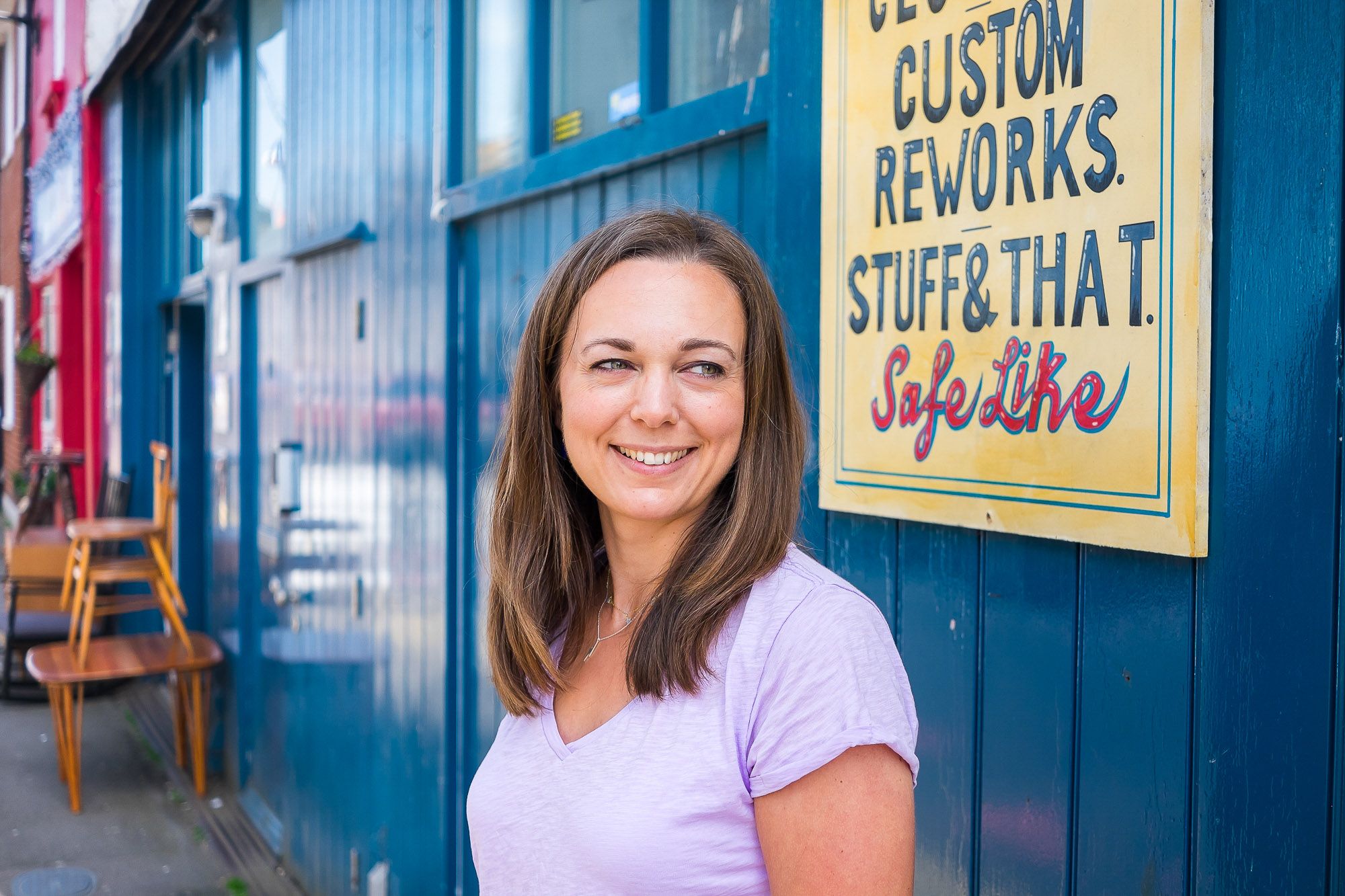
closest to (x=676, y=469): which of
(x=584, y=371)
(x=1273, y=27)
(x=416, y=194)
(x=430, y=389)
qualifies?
(x=584, y=371)

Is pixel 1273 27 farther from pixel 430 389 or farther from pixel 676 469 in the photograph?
pixel 430 389

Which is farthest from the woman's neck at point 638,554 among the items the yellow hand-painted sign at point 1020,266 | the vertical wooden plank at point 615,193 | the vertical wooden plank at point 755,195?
the vertical wooden plank at point 615,193

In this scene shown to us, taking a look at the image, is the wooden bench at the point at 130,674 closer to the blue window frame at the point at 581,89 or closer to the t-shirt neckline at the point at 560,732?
the blue window frame at the point at 581,89

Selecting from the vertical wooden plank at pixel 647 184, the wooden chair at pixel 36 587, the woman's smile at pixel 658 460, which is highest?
the vertical wooden plank at pixel 647 184

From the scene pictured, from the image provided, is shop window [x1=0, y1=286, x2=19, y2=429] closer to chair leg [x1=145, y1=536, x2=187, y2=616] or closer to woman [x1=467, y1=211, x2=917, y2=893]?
chair leg [x1=145, y1=536, x2=187, y2=616]

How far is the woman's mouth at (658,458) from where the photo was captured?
1398 mm

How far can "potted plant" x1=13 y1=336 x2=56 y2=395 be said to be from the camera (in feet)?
32.7

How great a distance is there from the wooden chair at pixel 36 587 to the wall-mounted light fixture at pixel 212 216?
6.84 feet

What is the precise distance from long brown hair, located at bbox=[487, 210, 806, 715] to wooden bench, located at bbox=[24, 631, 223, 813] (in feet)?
15.0

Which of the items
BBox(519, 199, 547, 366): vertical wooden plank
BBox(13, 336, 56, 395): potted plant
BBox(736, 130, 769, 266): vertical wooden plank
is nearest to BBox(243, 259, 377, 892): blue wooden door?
BBox(519, 199, 547, 366): vertical wooden plank

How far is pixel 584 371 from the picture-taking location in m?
1.43

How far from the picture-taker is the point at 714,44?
2.43 metres

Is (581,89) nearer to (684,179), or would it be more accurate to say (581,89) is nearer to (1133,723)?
(684,179)

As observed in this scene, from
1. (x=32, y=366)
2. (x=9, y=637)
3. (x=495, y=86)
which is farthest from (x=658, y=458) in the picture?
(x=32, y=366)
